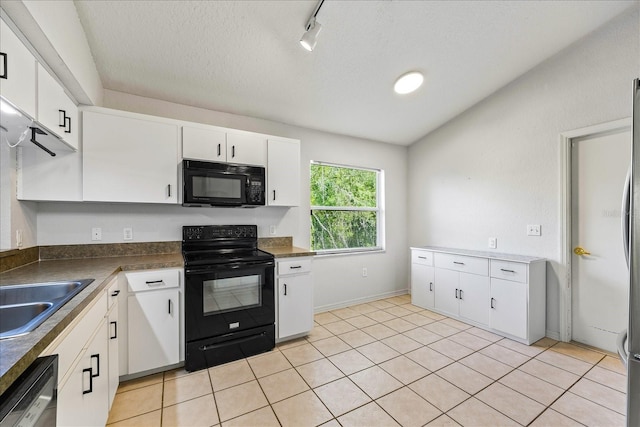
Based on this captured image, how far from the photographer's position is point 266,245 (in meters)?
3.24

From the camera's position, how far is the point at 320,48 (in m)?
2.38

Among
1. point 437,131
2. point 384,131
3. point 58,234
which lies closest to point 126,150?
point 58,234

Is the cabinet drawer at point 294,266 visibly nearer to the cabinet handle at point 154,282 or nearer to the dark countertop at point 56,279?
the dark countertop at point 56,279

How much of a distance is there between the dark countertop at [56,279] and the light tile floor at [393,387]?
89 centimetres

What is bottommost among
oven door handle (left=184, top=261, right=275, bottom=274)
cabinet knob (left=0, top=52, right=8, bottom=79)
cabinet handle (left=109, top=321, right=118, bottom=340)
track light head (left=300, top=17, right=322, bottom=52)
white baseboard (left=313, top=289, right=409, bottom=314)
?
white baseboard (left=313, top=289, right=409, bottom=314)

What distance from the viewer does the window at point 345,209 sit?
3727mm

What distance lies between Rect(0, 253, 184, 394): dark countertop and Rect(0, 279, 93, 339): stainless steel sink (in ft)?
0.12

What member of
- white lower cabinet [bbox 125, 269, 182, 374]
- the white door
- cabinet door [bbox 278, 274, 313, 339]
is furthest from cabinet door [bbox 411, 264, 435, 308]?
white lower cabinet [bbox 125, 269, 182, 374]

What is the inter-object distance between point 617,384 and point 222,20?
389 centimetres

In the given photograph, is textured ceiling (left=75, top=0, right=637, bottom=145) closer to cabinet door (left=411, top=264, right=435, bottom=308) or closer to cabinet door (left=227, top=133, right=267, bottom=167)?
cabinet door (left=227, top=133, right=267, bottom=167)

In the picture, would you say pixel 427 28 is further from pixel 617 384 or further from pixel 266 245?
pixel 617 384

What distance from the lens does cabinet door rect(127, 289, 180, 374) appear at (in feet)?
6.84

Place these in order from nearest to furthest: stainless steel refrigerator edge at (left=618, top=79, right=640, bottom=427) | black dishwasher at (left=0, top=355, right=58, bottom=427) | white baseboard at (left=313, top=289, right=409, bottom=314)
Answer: black dishwasher at (left=0, top=355, right=58, bottom=427), stainless steel refrigerator edge at (left=618, top=79, right=640, bottom=427), white baseboard at (left=313, top=289, right=409, bottom=314)

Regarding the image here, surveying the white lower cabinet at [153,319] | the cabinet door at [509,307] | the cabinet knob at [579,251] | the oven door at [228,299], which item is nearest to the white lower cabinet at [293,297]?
the oven door at [228,299]
